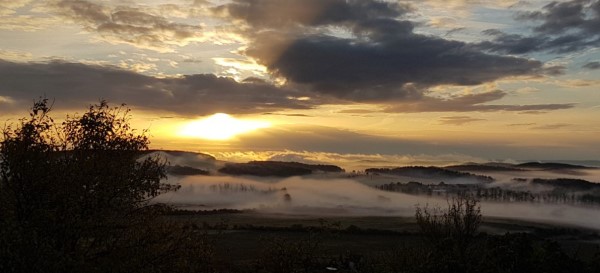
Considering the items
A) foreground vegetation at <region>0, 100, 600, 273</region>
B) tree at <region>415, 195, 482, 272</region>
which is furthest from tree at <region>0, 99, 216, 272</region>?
tree at <region>415, 195, 482, 272</region>

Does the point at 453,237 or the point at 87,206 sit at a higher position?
the point at 87,206

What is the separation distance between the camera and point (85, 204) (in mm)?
36781

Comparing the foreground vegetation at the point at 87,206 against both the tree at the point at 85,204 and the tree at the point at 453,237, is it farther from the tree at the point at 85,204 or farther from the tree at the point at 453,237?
the tree at the point at 453,237

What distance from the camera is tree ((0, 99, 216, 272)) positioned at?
32.5 m

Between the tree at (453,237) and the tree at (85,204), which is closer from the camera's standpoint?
the tree at (85,204)

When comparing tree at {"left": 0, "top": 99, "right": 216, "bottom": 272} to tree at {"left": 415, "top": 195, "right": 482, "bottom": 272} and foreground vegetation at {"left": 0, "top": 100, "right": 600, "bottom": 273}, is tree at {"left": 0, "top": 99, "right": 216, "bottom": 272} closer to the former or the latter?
foreground vegetation at {"left": 0, "top": 100, "right": 600, "bottom": 273}

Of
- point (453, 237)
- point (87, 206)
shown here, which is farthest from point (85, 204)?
point (453, 237)

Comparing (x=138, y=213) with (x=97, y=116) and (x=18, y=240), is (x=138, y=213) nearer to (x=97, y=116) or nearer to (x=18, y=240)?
(x=97, y=116)

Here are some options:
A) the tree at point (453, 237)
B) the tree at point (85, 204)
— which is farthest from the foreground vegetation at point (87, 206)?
the tree at point (453, 237)

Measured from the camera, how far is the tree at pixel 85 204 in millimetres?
32469

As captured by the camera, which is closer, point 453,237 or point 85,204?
point 85,204

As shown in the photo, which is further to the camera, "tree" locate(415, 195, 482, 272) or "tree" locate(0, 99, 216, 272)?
"tree" locate(415, 195, 482, 272)

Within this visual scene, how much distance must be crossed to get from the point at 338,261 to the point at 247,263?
2251 cm

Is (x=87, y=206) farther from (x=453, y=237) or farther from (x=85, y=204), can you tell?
(x=453, y=237)
